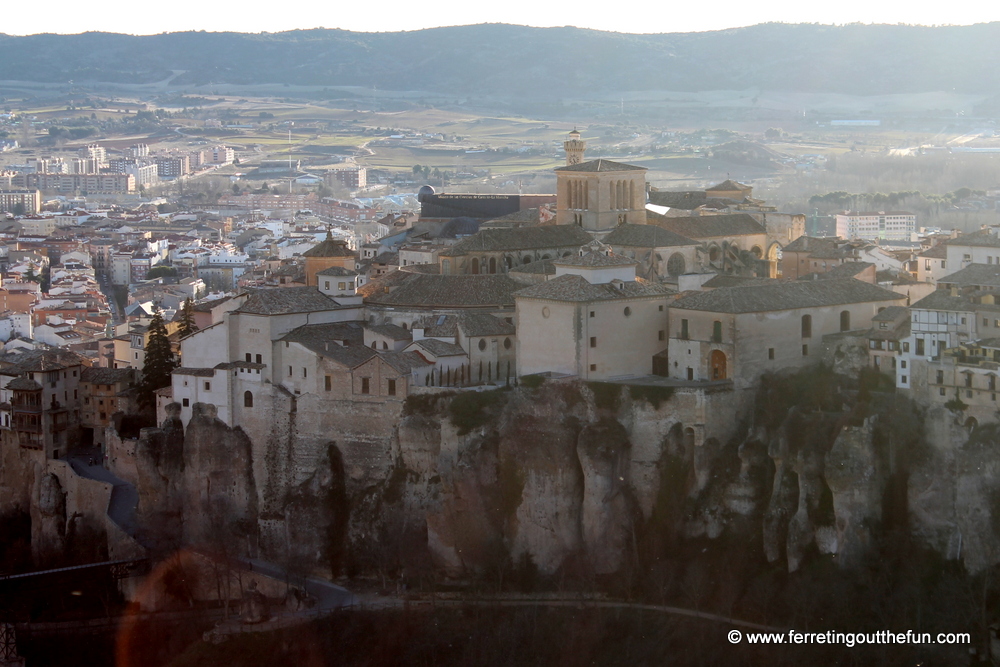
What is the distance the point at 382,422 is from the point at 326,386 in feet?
6.20

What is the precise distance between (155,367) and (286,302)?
6117mm

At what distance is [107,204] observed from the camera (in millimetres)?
148000

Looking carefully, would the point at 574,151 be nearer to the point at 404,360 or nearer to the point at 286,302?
the point at 286,302

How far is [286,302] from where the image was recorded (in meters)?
45.4

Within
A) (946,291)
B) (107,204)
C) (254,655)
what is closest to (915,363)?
(946,291)

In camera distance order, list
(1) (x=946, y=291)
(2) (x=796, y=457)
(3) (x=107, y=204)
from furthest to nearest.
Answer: (3) (x=107, y=204) < (1) (x=946, y=291) < (2) (x=796, y=457)

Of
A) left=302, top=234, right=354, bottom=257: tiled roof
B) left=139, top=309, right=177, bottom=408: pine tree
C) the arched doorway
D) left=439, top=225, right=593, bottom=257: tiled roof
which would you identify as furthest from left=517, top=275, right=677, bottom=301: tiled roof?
left=139, top=309, right=177, bottom=408: pine tree

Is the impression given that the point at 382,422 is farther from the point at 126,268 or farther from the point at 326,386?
the point at 126,268

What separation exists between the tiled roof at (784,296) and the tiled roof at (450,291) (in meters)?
5.47

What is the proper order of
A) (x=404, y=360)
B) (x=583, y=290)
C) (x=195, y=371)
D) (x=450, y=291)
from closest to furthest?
(x=583, y=290) → (x=404, y=360) → (x=450, y=291) → (x=195, y=371)

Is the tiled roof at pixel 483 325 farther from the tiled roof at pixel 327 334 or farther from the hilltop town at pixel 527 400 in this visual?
the tiled roof at pixel 327 334

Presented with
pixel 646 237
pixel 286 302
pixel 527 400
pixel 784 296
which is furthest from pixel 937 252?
pixel 286 302

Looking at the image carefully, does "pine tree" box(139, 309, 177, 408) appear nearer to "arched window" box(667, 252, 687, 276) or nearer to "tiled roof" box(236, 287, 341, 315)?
"tiled roof" box(236, 287, 341, 315)

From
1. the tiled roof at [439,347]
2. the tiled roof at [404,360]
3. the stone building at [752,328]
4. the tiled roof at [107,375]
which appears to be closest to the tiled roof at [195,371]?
the tiled roof at [107,375]
